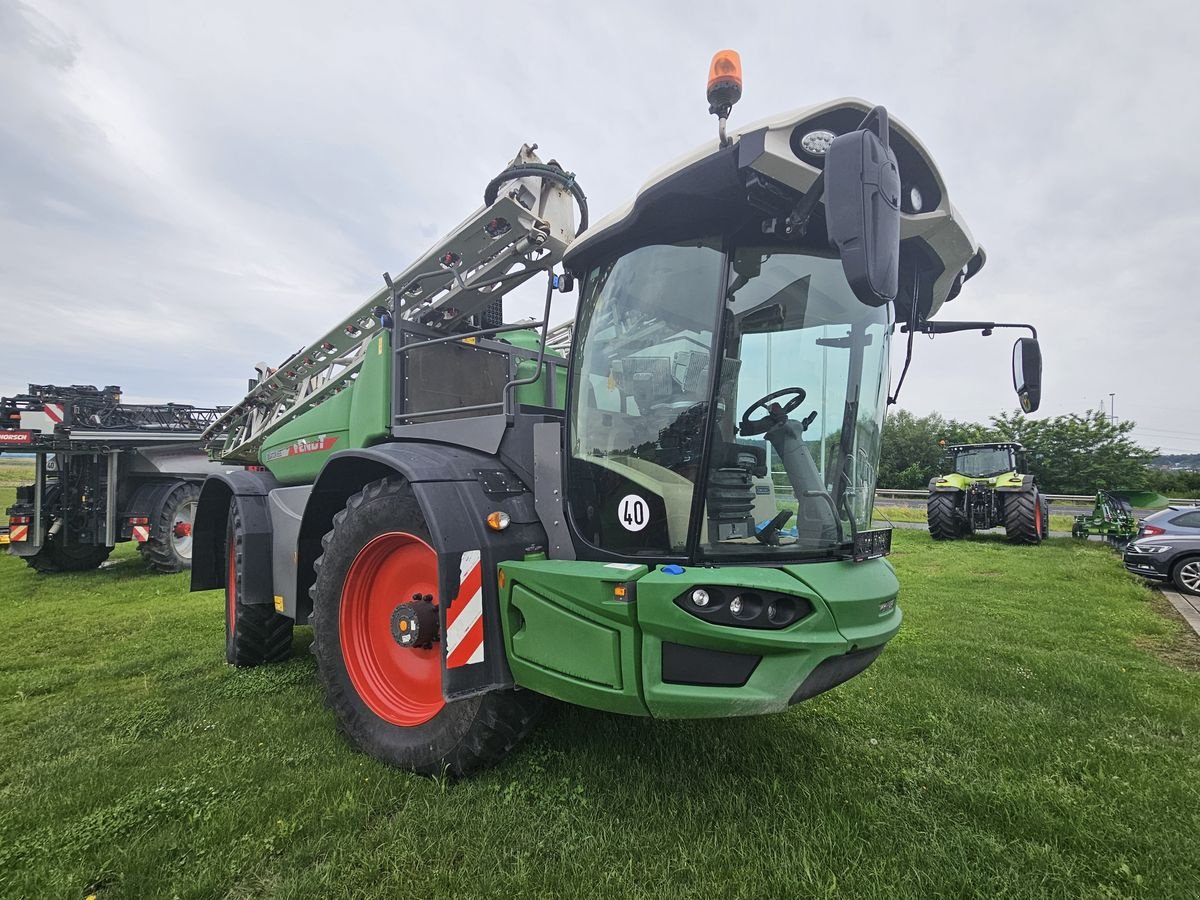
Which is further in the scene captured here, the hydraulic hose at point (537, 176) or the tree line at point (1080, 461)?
the tree line at point (1080, 461)

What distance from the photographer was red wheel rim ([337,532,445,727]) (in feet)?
9.79

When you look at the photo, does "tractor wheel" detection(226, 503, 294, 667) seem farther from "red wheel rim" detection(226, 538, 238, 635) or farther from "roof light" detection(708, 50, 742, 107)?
"roof light" detection(708, 50, 742, 107)

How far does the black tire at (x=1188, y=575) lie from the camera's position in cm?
784

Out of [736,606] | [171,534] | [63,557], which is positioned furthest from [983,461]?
[63,557]

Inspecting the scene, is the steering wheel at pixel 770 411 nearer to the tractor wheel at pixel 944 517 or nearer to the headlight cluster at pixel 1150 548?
the headlight cluster at pixel 1150 548

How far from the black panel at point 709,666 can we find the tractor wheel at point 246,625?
3.07 metres

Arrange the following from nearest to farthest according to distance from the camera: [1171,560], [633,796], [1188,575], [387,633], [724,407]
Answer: [724,407], [633,796], [387,633], [1188,575], [1171,560]

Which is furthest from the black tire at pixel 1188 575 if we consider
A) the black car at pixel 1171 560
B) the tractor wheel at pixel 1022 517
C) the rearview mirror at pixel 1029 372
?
the rearview mirror at pixel 1029 372

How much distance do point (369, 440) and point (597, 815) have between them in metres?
2.21

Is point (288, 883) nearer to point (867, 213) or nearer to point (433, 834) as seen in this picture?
point (433, 834)

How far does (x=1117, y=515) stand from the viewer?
12.8 m

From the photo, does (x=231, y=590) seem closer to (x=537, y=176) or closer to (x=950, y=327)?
(x=537, y=176)

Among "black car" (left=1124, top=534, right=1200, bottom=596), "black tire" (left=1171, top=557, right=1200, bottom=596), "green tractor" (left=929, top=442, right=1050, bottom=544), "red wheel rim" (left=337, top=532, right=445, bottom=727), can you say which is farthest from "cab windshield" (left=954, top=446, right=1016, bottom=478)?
"red wheel rim" (left=337, top=532, right=445, bottom=727)

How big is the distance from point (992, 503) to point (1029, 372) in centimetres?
1216
